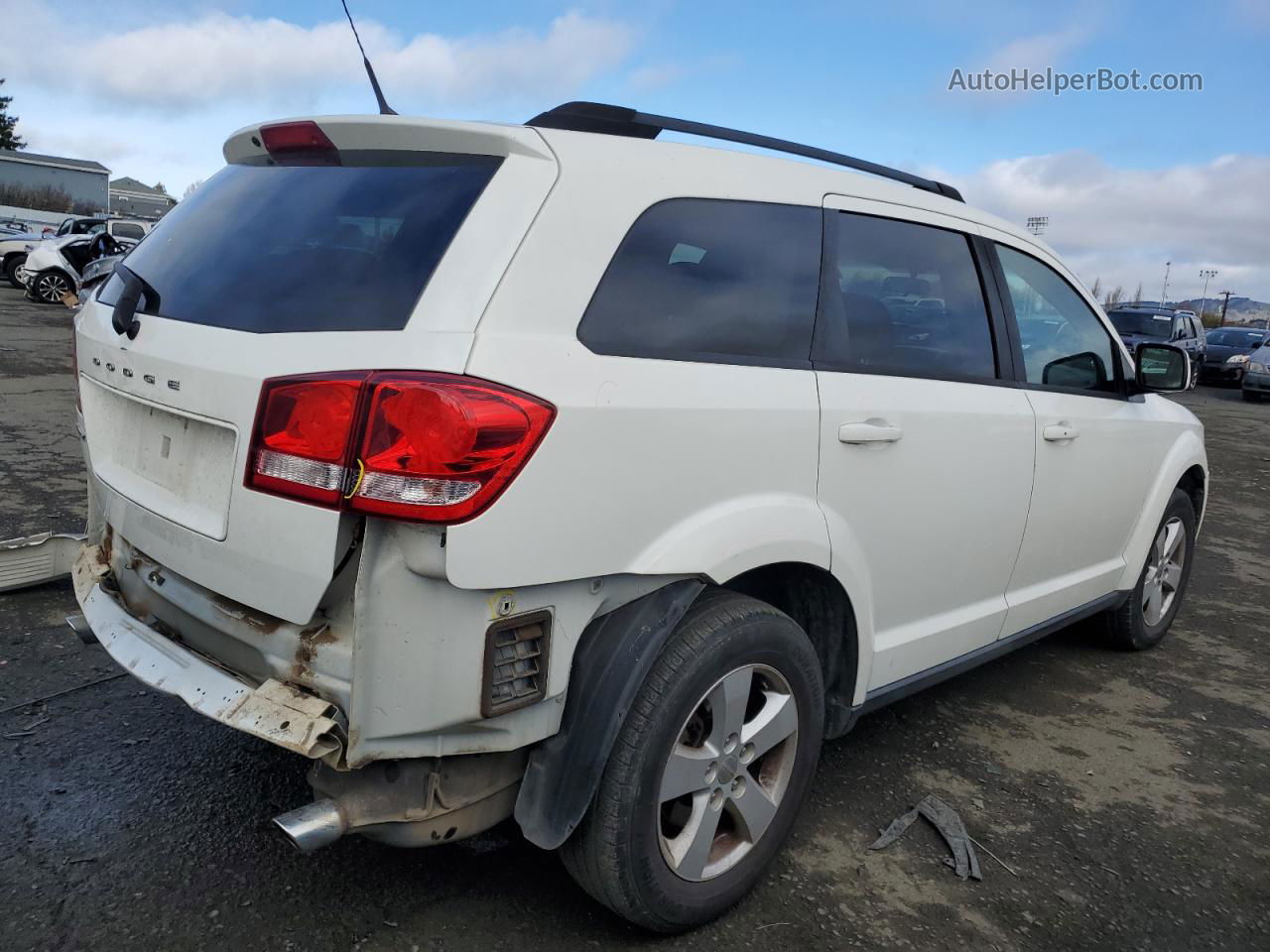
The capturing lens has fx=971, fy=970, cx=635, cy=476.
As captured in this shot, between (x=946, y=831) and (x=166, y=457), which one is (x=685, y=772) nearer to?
(x=946, y=831)

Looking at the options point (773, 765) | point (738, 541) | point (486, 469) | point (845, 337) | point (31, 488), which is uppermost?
point (845, 337)

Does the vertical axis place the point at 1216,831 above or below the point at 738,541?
below

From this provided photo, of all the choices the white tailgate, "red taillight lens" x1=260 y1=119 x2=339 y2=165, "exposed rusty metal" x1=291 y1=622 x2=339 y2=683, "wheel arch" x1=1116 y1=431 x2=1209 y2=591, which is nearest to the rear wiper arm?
the white tailgate

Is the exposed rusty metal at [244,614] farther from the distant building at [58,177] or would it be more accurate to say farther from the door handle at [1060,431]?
the distant building at [58,177]

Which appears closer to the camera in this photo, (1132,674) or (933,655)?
(933,655)

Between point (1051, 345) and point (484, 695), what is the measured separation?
263 centimetres

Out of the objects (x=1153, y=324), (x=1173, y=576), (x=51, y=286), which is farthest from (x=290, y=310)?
(x=1153, y=324)

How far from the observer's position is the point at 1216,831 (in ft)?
9.99

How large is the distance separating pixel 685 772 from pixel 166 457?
4.47ft

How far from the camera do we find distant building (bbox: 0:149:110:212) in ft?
208

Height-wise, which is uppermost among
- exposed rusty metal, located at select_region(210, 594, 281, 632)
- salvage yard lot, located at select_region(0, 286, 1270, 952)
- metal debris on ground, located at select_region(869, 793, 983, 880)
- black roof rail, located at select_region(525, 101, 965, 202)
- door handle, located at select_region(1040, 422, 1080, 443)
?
black roof rail, located at select_region(525, 101, 965, 202)

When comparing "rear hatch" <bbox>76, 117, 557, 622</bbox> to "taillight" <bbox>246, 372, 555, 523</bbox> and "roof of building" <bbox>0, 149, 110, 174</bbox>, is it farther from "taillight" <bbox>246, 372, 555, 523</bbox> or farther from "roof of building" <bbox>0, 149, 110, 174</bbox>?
"roof of building" <bbox>0, 149, 110, 174</bbox>

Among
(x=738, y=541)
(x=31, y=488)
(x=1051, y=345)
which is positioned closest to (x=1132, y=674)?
(x=1051, y=345)

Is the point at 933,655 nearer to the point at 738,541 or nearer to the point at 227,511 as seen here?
the point at 738,541
